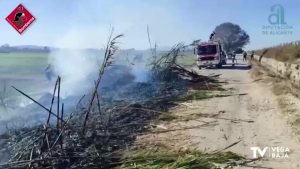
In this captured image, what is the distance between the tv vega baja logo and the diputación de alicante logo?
5602mm

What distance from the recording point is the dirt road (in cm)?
897

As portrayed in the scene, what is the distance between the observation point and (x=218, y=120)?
12.7 meters

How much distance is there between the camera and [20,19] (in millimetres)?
9836

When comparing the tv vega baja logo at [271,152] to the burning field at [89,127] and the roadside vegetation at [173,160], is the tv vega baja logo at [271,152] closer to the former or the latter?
the roadside vegetation at [173,160]

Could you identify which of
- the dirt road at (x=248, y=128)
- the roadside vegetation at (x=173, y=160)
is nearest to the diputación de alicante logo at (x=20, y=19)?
the roadside vegetation at (x=173, y=160)

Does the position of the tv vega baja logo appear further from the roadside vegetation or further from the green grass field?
the green grass field

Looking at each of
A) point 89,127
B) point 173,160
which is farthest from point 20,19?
point 173,160

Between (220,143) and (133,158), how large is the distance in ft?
8.43

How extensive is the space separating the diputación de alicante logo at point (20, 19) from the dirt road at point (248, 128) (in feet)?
15.2

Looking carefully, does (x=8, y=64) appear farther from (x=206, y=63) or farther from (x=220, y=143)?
(x=220, y=143)

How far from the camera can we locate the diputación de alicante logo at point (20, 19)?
31.4 ft

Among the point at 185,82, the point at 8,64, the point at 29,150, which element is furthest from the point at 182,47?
the point at 8,64

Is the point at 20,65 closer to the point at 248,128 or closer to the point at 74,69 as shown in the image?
the point at 74,69

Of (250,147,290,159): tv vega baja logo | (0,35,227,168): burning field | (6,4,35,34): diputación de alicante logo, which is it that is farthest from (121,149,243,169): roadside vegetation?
(6,4,35,34): diputación de alicante logo
